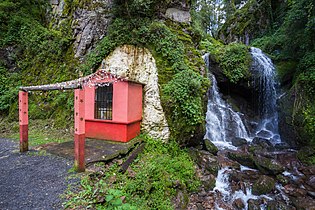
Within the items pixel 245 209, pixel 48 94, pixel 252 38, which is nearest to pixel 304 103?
pixel 245 209

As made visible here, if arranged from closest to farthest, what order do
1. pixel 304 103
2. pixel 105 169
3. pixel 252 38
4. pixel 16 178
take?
pixel 16 178 < pixel 105 169 < pixel 304 103 < pixel 252 38

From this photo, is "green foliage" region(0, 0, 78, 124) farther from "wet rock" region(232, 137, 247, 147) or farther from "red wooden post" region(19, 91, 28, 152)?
"wet rock" region(232, 137, 247, 147)

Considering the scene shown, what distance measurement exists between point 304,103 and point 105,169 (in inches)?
375

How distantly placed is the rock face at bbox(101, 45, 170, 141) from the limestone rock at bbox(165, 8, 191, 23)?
2550mm

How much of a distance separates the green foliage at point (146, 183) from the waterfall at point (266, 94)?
21.6 ft

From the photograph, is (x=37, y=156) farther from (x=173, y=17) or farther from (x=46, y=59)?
(x=173, y=17)

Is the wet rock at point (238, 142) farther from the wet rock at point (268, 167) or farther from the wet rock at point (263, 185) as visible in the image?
the wet rock at point (263, 185)

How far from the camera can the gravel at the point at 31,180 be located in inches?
142

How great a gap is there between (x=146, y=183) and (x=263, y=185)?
388cm

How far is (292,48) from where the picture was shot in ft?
35.8

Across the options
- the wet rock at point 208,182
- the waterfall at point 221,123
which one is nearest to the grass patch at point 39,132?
the wet rock at point 208,182

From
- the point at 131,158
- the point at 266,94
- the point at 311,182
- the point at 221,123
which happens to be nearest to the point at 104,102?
the point at 131,158

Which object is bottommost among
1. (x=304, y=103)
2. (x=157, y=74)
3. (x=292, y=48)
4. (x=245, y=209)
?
(x=245, y=209)

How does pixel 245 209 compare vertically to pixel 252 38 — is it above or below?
below
